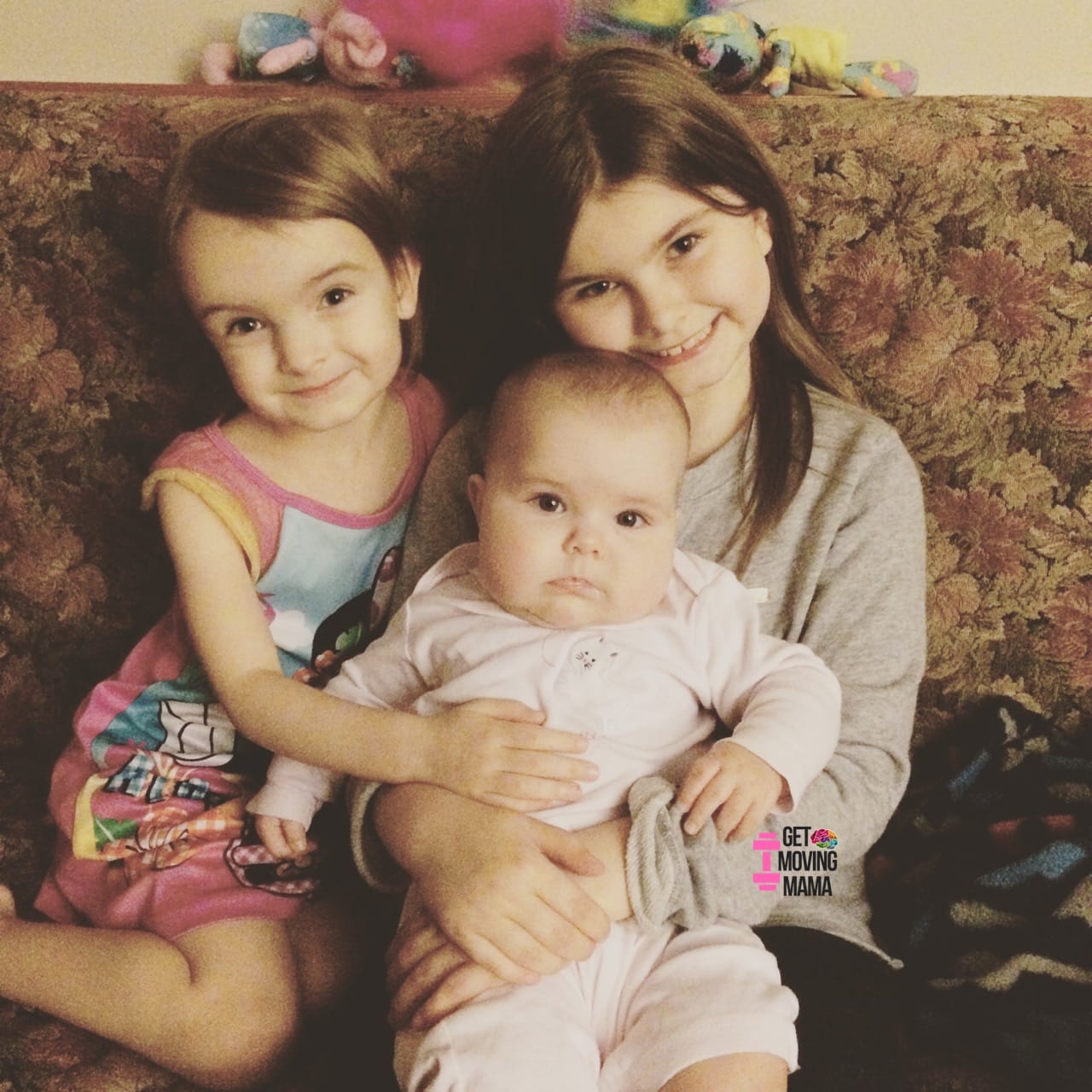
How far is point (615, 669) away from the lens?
0.96 m

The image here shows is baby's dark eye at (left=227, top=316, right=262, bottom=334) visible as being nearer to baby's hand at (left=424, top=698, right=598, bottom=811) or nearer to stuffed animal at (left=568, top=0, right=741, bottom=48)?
baby's hand at (left=424, top=698, right=598, bottom=811)

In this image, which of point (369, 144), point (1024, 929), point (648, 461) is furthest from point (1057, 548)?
point (369, 144)

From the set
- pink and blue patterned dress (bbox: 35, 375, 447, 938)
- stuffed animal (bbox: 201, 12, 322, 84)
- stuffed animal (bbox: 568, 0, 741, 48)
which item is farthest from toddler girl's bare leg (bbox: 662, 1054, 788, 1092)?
stuffed animal (bbox: 201, 12, 322, 84)

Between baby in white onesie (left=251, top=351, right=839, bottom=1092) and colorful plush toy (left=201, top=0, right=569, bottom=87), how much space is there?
35.0 inches

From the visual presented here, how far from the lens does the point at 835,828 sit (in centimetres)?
97

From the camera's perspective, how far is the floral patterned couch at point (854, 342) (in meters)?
1.19

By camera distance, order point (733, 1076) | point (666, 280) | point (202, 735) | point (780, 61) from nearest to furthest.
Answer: point (733, 1076) < point (666, 280) < point (202, 735) < point (780, 61)

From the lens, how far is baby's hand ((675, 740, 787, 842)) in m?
0.88

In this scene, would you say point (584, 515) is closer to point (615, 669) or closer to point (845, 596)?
point (615, 669)

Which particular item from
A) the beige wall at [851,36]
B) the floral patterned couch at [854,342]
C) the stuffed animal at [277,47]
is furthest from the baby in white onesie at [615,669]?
the beige wall at [851,36]

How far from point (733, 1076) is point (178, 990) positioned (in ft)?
1.80

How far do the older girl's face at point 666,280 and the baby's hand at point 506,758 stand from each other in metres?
0.40

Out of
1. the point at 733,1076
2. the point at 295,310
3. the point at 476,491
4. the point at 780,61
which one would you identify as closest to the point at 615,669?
the point at 476,491

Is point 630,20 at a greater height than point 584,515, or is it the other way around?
point 630,20
